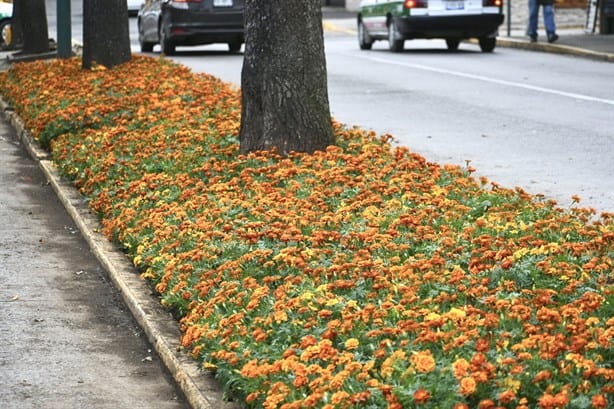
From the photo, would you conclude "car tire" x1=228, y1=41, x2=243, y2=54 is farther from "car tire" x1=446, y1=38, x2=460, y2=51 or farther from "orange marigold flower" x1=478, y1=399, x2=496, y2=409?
"orange marigold flower" x1=478, y1=399, x2=496, y2=409

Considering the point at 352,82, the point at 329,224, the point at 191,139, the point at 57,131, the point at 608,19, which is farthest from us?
the point at 608,19

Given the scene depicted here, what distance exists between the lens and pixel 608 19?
30.8 meters

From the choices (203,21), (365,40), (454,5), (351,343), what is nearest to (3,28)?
(203,21)

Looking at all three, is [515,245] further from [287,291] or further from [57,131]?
[57,131]

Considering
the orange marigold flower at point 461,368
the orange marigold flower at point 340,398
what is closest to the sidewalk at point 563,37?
the orange marigold flower at point 461,368

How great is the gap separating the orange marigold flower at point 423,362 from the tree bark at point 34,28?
70.5 ft

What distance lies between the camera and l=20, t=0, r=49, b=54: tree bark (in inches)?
1010

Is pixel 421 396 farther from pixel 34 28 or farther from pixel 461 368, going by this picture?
pixel 34 28

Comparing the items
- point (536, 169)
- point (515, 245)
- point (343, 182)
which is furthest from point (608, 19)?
point (515, 245)

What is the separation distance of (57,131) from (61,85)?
125 inches

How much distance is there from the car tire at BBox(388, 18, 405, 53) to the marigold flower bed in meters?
16.2

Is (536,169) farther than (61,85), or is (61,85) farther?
(61,85)

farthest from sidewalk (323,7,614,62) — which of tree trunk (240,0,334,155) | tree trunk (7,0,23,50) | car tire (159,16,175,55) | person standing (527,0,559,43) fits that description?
tree trunk (240,0,334,155)

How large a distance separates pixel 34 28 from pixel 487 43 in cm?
908
